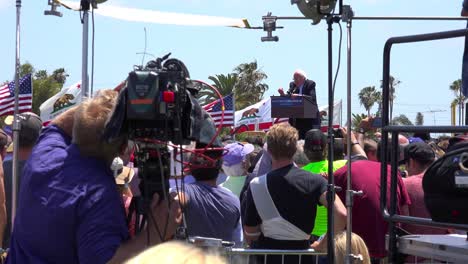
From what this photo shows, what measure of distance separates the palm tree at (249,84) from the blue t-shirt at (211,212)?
4525 centimetres

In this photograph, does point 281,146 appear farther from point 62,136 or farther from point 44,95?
point 44,95

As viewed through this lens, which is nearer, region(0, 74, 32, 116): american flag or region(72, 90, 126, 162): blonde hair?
region(72, 90, 126, 162): blonde hair

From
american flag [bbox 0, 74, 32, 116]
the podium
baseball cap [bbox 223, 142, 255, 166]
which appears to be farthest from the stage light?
the podium

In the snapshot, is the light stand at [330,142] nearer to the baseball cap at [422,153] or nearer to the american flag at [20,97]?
the baseball cap at [422,153]

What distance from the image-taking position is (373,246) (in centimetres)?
612

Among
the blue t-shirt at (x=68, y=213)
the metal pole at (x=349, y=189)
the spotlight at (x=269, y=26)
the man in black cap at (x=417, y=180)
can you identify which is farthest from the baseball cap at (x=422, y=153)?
the spotlight at (x=269, y=26)

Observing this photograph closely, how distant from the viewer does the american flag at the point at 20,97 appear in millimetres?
9230

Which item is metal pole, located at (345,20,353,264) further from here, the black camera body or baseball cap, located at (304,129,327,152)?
the black camera body

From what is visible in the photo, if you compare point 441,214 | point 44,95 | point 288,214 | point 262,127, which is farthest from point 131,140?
point 44,95

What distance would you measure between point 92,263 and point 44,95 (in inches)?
1551

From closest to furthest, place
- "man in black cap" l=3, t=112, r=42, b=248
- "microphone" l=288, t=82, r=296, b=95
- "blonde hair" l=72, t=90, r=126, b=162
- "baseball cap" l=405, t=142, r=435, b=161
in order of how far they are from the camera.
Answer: "blonde hair" l=72, t=90, r=126, b=162
"man in black cap" l=3, t=112, r=42, b=248
"baseball cap" l=405, t=142, r=435, b=161
"microphone" l=288, t=82, r=296, b=95

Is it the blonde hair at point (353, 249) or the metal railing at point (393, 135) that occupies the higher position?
the metal railing at point (393, 135)

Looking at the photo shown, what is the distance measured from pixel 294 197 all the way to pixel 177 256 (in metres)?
3.54

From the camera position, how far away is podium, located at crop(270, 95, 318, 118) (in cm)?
1003
